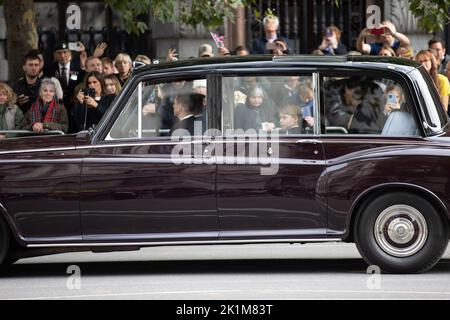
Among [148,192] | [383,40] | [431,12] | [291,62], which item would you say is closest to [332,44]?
[383,40]

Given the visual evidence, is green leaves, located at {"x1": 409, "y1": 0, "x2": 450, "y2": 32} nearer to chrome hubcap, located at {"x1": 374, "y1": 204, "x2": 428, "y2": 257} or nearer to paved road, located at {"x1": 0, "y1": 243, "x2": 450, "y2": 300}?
paved road, located at {"x1": 0, "y1": 243, "x2": 450, "y2": 300}

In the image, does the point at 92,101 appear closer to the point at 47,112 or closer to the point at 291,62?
the point at 47,112

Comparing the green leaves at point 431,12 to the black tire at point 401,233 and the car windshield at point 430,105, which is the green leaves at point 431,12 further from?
the black tire at point 401,233

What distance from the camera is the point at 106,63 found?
17891 mm

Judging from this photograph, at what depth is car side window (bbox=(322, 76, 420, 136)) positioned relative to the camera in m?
11.6

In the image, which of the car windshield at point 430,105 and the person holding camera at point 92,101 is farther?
the person holding camera at point 92,101

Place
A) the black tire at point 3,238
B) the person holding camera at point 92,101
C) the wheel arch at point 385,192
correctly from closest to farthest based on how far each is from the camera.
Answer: the wheel arch at point 385,192
the black tire at point 3,238
the person holding camera at point 92,101

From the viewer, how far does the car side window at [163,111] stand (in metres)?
11.7

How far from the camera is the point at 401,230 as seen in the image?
11.4 metres

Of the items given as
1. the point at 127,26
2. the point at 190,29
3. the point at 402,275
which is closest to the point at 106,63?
the point at 127,26

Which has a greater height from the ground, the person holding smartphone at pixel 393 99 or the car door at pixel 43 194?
the person holding smartphone at pixel 393 99

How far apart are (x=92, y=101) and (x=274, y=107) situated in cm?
473

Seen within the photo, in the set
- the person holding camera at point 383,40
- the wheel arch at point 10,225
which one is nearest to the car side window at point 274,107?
the wheel arch at point 10,225

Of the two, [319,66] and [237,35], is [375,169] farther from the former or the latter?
A: [237,35]
